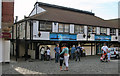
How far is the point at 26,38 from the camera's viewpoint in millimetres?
18406

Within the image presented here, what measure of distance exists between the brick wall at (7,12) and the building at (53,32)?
3525 millimetres

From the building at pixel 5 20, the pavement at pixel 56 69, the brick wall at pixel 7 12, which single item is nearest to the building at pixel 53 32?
the building at pixel 5 20

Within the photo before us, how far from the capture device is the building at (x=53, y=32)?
713 inches

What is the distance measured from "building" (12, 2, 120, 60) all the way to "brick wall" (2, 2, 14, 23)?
3525 mm

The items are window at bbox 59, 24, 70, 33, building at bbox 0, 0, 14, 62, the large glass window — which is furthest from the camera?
the large glass window

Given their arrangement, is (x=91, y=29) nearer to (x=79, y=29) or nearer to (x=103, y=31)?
(x=79, y=29)

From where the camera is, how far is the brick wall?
13964 millimetres

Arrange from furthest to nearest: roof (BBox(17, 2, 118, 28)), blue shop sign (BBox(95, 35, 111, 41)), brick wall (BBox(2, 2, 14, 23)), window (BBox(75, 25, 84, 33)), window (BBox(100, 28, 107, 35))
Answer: window (BBox(100, 28, 107, 35)) < blue shop sign (BBox(95, 35, 111, 41)) < window (BBox(75, 25, 84, 33)) < roof (BBox(17, 2, 118, 28)) < brick wall (BBox(2, 2, 14, 23))

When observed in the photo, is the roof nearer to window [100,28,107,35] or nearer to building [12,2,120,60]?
building [12,2,120,60]

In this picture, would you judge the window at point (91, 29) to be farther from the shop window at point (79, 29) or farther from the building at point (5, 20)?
the building at point (5, 20)

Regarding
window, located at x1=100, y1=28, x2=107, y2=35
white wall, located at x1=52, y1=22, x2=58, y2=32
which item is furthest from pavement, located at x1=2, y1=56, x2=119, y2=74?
window, located at x1=100, y1=28, x2=107, y2=35

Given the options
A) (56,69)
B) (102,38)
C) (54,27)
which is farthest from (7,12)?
(102,38)

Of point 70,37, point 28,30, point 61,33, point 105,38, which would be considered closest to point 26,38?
point 28,30

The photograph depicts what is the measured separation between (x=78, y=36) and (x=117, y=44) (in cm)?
1142
